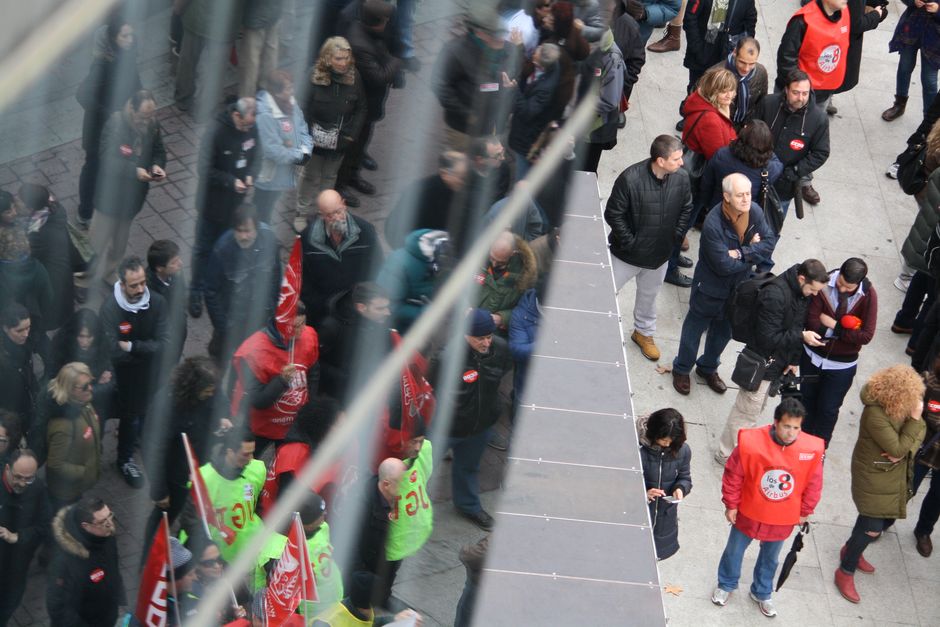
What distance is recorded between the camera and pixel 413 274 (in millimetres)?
1322

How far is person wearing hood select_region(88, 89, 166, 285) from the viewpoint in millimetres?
1117

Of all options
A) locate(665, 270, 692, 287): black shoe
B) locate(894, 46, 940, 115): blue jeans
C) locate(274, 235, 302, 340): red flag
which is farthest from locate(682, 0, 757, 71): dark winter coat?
locate(274, 235, 302, 340): red flag

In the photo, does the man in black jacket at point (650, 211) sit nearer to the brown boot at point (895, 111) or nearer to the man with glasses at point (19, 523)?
the brown boot at point (895, 111)

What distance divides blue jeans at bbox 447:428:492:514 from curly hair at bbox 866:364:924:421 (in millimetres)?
4360

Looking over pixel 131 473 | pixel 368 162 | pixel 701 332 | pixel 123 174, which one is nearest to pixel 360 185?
pixel 368 162

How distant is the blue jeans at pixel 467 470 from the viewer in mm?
1606

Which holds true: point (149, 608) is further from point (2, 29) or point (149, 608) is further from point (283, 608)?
point (2, 29)

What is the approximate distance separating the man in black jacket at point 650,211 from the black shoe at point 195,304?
522 cm

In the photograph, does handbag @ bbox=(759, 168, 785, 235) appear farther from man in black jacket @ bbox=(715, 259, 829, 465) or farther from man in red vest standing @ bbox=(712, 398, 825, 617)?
man in red vest standing @ bbox=(712, 398, 825, 617)

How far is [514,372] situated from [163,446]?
30.9 inches

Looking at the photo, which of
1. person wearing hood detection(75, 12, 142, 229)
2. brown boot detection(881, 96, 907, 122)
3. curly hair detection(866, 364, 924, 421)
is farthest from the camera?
brown boot detection(881, 96, 907, 122)

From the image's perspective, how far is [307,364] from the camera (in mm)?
1298

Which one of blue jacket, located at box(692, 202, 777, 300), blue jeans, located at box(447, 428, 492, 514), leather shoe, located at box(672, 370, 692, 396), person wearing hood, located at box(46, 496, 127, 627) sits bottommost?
leather shoe, located at box(672, 370, 692, 396)

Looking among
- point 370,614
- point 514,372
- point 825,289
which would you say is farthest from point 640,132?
point 370,614
